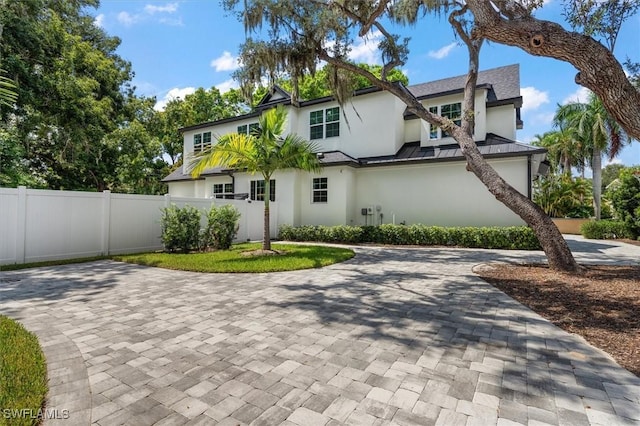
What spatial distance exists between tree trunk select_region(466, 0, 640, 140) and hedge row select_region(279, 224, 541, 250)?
7545 millimetres

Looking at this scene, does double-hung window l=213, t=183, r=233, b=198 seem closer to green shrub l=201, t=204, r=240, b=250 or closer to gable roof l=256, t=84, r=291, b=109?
gable roof l=256, t=84, r=291, b=109

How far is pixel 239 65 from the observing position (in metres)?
11.0

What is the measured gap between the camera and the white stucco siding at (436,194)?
12844mm

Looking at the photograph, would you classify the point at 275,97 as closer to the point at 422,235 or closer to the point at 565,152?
the point at 422,235

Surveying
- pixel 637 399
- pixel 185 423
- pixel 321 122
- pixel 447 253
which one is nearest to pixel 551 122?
pixel 321 122

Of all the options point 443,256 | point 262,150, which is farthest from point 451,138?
point 262,150

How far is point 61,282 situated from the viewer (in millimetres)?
6285

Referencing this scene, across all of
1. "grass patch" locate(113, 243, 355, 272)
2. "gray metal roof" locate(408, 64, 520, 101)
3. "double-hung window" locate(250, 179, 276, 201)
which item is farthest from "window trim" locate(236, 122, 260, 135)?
"grass patch" locate(113, 243, 355, 272)

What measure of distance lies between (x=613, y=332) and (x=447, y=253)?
6.90 m

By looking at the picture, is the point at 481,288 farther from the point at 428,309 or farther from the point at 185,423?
the point at 185,423

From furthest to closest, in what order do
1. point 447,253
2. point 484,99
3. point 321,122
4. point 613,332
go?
point 321,122 → point 484,99 → point 447,253 → point 613,332

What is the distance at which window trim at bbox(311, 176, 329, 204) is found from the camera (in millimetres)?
15398

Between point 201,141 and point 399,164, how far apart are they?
1270cm

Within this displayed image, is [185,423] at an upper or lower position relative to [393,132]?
lower
